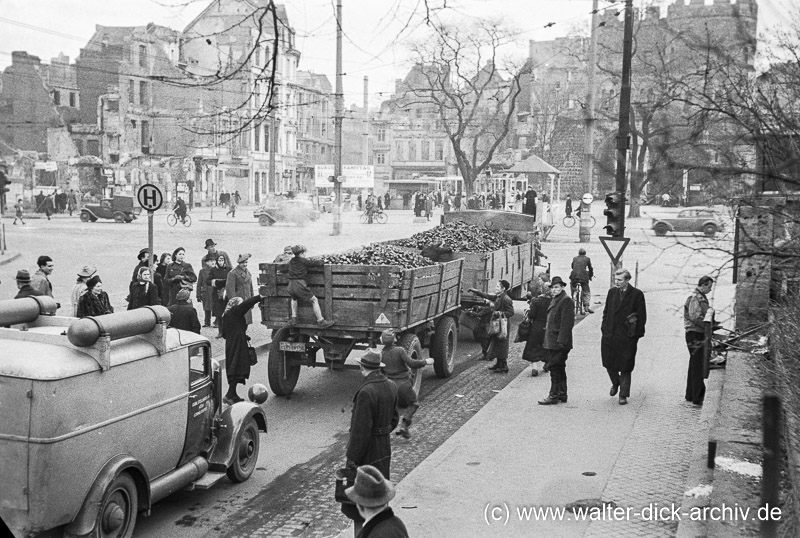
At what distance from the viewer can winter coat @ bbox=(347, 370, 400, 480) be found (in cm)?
704

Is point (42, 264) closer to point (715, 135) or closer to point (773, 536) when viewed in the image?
point (715, 135)

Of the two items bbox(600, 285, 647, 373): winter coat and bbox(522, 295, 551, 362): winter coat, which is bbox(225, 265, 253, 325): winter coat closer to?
bbox(522, 295, 551, 362): winter coat

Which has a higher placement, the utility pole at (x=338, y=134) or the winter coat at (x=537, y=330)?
the utility pole at (x=338, y=134)

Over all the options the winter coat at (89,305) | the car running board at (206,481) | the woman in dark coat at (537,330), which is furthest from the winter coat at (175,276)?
the car running board at (206,481)

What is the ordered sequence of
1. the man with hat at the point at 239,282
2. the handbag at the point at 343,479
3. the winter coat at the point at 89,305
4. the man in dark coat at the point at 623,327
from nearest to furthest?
the handbag at the point at 343,479, the man in dark coat at the point at 623,327, the winter coat at the point at 89,305, the man with hat at the point at 239,282

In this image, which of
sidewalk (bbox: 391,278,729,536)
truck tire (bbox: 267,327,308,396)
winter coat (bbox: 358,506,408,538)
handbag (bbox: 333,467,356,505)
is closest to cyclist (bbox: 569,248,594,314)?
sidewalk (bbox: 391,278,729,536)

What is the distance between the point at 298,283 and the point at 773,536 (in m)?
8.09

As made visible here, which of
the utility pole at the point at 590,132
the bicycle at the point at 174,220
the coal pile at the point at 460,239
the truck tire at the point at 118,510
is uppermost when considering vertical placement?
the utility pole at the point at 590,132

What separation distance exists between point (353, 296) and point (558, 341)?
2.79 metres

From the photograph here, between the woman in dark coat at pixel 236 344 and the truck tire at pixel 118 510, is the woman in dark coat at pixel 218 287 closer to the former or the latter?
Result: the woman in dark coat at pixel 236 344

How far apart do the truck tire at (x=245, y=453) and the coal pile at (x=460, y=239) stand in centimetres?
776

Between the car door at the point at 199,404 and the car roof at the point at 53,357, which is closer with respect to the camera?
the car roof at the point at 53,357

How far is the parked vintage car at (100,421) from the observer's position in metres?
5.85

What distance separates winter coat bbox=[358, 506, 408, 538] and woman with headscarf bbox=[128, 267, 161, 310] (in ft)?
34.3
